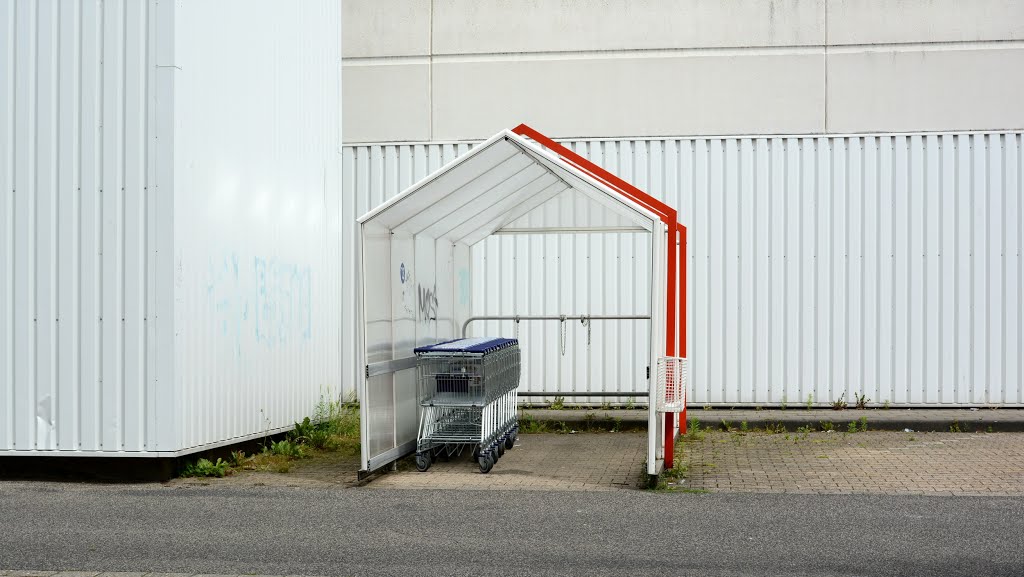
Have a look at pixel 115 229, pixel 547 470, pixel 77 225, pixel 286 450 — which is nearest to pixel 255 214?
pixel 115 229

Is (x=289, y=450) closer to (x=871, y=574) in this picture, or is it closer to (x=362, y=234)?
(x=362, y=234)

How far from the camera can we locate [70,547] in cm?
719

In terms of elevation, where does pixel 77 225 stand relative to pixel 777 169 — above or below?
below

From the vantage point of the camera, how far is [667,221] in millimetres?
10375

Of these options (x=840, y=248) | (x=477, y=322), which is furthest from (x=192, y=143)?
(x=840, y=248)

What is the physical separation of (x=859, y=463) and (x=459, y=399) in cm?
383

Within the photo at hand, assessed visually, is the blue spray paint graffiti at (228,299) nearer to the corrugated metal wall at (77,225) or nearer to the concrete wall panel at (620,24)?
the corrugated metal wall at (77,225)

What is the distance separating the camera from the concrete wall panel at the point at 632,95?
14750mm

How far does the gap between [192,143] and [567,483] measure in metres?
4.35

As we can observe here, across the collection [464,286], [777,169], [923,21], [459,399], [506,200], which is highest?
[923,21]

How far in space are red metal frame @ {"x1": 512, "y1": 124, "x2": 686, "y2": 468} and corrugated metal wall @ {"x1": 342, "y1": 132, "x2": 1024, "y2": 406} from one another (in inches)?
87.5

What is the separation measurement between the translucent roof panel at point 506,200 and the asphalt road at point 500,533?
8.37 ft

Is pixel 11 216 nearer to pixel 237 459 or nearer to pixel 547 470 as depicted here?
pixel 237 459

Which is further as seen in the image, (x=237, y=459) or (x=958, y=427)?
(x=958, y=427)
